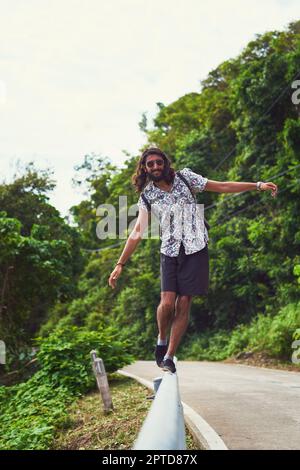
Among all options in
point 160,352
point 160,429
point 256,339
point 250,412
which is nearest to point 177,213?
point 160,352

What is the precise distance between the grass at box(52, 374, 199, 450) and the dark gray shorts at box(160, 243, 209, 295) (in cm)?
230

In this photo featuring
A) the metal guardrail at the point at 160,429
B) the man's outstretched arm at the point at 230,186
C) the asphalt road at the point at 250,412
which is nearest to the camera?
the metal guardrail at the point at 160,429

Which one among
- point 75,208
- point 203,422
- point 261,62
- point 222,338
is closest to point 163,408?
point 203,422

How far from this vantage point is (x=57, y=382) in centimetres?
1061

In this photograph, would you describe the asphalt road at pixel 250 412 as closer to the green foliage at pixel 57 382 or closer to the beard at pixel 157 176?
the beard at pixel 157 176

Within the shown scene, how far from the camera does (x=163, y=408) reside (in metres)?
2.46

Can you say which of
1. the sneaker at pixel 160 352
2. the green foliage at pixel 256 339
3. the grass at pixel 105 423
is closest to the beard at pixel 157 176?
the sneaker at pixel 160 352

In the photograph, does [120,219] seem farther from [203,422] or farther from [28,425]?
[203,422]

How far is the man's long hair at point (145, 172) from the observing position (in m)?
4.56

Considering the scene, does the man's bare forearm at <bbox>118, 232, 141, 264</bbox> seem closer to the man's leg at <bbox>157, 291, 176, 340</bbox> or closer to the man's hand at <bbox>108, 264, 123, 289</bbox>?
the man's hand at <bbox>108, 264, 123, 289</bbox>

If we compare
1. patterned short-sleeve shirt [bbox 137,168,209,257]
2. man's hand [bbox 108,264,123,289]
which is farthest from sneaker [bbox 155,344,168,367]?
patterned short-sleeve shirt [bbox 137,168,209,257]

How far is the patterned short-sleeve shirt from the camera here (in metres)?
4.62

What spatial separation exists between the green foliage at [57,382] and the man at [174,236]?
13.9 ft

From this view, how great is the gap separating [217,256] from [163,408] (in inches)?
822
